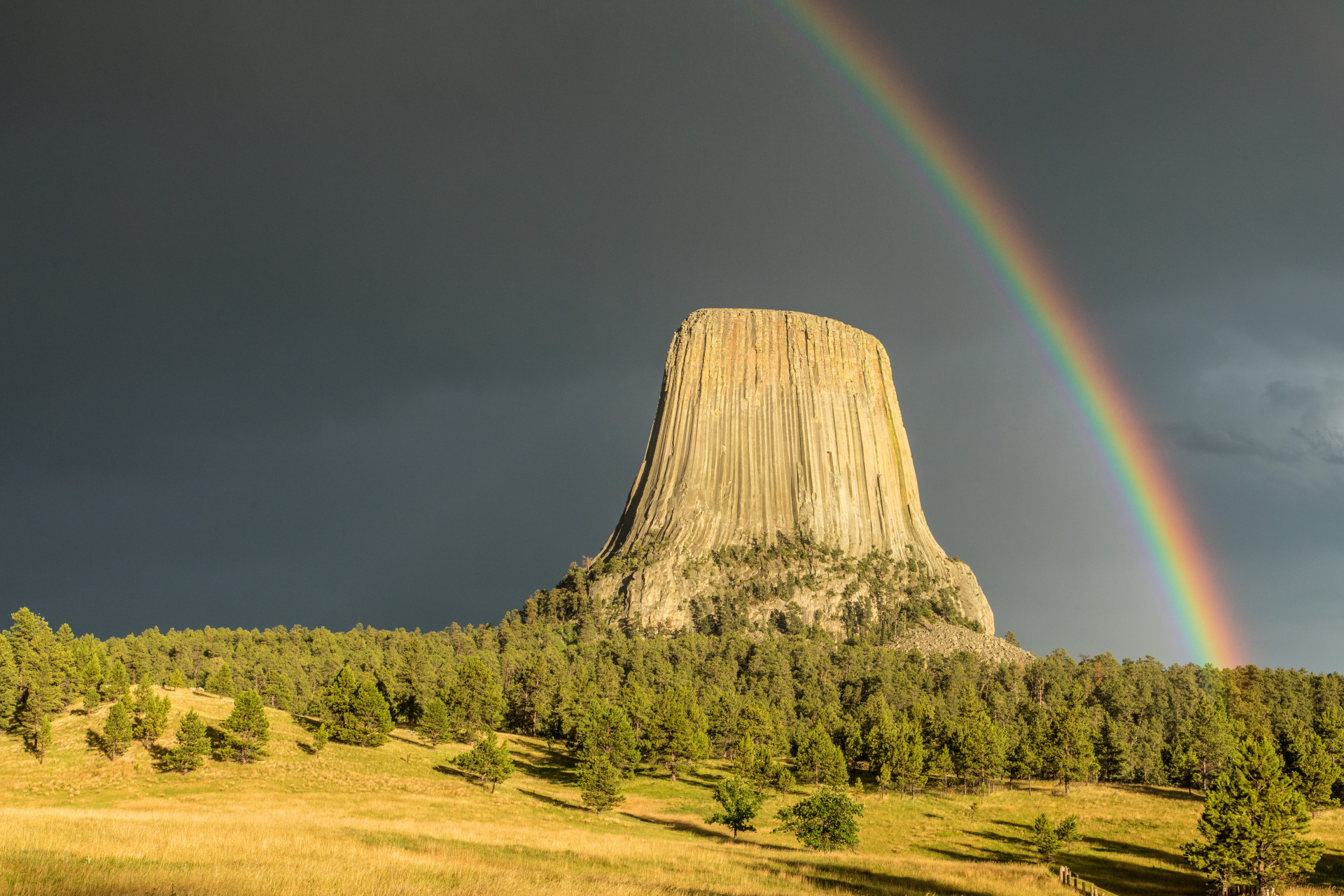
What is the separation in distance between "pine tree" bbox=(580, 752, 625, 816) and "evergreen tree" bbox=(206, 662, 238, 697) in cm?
4926

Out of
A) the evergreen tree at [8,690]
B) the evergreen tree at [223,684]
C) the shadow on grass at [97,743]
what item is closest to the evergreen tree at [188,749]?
the shadow on grass at [97,743]

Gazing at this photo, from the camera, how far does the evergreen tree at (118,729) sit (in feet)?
187

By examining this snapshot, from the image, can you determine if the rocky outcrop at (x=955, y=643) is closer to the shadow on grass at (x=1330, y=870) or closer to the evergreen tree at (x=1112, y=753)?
the evergreen tree at (x=1112, y=753)

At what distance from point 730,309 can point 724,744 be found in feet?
393

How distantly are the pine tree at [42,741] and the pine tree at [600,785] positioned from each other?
36632 mm

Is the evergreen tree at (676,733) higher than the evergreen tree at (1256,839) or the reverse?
the reverse

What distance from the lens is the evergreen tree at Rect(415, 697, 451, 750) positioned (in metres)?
72.2

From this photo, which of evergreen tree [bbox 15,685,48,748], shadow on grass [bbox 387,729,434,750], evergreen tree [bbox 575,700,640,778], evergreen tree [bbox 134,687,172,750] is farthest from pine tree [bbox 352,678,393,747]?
evergreen tree [bbox 15,685,48,748]

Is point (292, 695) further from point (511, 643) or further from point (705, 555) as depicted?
point (705, 555)

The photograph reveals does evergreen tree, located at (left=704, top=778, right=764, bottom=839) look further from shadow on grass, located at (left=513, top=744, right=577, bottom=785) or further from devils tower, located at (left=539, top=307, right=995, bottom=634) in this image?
devils tower, located at (left=539, top=307, right=995, bottom=634)

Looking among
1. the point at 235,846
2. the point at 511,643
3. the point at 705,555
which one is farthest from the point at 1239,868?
the point at 705,555

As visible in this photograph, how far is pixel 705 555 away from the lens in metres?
157

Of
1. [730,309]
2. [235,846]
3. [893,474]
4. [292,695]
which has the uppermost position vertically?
[730,309]

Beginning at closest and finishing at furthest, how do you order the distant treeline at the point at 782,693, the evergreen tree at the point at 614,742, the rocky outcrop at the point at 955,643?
the evergreen tree at the point at 614,742 < the distant treeline at the point at 782,693 < the rocky outcrop at the point at 955,643
